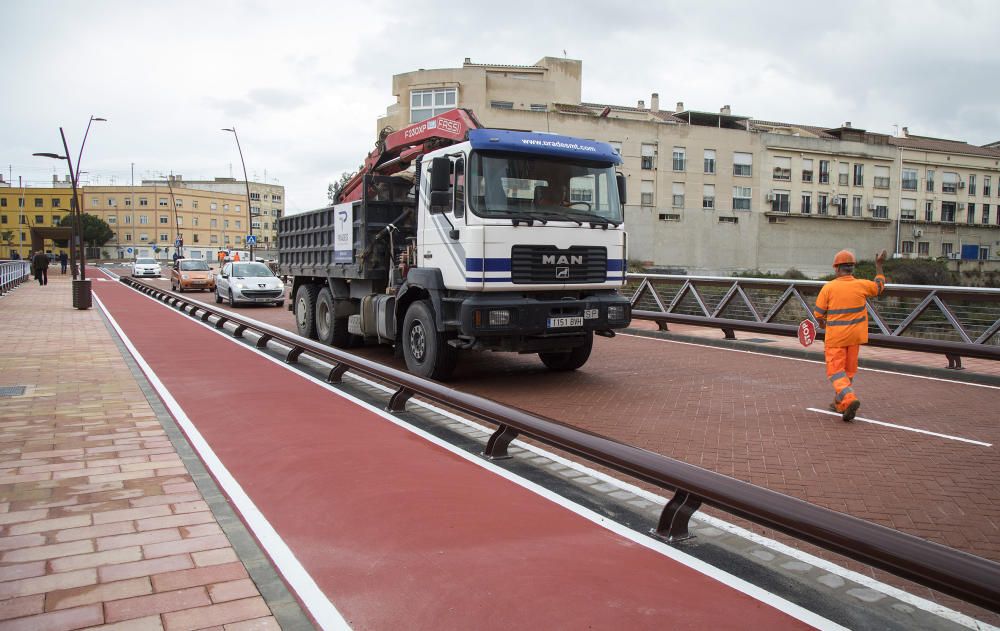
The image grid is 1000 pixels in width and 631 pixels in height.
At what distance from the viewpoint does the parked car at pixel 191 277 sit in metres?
34.8

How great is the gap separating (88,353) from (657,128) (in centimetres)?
4780

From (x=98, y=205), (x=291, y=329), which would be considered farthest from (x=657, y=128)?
(x=98, y=205)

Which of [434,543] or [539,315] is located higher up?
[539,315]

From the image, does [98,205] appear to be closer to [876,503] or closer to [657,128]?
[657,128]

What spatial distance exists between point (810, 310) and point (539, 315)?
683 cm

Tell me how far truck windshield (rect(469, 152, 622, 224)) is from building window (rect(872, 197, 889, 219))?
202 feet

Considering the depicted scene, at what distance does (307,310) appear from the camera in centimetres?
1394

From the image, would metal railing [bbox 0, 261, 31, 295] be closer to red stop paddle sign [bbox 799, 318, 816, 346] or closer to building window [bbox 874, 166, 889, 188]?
red stop paddle sign [bbox 799, 318, 816, 346]

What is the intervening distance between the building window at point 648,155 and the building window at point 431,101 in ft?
47.7

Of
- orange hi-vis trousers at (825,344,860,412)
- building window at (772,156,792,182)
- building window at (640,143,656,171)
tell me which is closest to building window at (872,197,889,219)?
building window at (772,156,792,182)

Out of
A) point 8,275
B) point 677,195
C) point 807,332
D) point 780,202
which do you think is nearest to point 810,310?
point 807,332

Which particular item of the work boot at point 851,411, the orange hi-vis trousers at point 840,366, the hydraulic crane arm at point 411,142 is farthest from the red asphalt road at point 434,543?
the hydraulic crane arm at point 411,142

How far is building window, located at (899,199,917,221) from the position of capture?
6397 cm

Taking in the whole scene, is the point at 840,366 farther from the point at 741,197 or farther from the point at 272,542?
the point at 741,197
